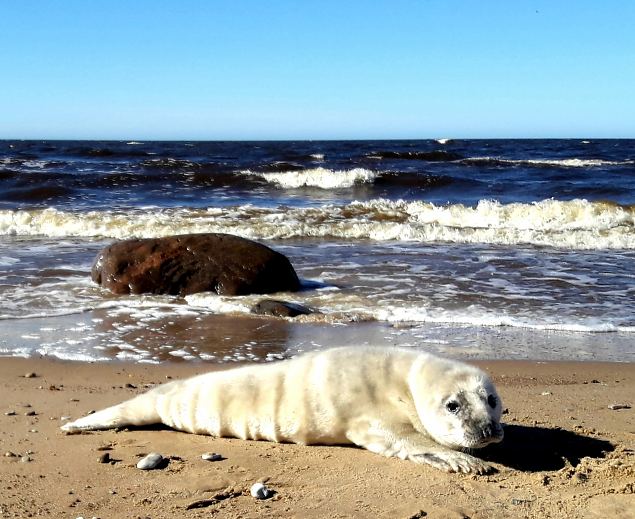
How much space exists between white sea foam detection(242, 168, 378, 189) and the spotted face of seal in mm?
23341

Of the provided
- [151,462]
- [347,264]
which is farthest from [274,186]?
[151,462]

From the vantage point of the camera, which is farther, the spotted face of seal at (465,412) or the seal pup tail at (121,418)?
the seal pup tail at (121,418)

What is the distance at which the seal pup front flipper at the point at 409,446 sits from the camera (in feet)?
11.4

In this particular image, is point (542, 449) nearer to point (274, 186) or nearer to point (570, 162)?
point (274, 186)

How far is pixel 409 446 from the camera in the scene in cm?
363

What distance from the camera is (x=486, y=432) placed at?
3430 mm

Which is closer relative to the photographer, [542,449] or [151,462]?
[151,462]

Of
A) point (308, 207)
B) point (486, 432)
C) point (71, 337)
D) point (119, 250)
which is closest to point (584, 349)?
point (486, 432)

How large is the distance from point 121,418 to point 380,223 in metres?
12.1

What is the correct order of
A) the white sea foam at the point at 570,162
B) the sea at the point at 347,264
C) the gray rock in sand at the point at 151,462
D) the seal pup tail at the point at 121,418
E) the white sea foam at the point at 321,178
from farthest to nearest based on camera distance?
the white sea foam at the point at 570,162
the white sea foam at the point at 321,178
the sea at the point at 347,264
the seal pup tail at the point at 121,418
the gray rock in sand at the point at 151,462

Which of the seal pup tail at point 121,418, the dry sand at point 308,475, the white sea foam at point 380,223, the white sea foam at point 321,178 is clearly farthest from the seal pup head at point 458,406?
the white sea foam at point 321,178

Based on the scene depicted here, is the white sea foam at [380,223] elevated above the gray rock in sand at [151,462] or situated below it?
below

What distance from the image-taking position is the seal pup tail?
4176 millimetres

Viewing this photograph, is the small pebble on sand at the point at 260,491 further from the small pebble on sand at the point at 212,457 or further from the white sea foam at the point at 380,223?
the white sea foam at the point at 380,223
